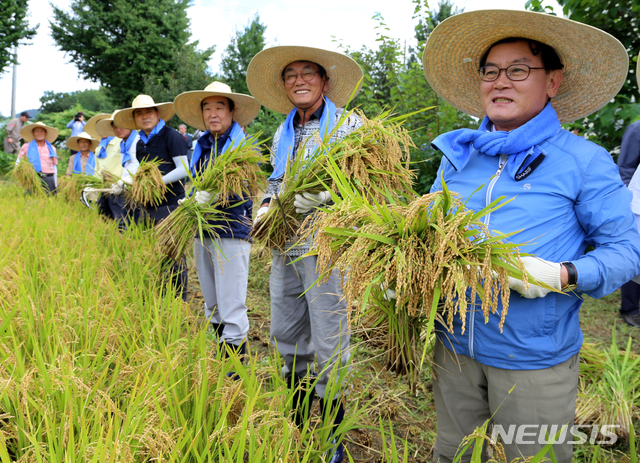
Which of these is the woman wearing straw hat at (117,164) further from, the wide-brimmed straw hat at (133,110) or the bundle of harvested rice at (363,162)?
the bundle of harvested rice at (363,162)

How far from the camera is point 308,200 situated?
1.87 meters

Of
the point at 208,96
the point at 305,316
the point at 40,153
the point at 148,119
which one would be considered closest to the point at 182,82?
the point at 40,153

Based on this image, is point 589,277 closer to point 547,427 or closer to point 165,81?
point 547,427

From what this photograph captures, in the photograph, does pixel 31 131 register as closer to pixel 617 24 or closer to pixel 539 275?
pixel 617 24

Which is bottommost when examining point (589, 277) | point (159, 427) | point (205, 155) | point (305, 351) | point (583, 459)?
point (583, 459)

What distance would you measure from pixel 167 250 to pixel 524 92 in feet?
7.65

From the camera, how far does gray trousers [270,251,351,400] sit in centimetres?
192

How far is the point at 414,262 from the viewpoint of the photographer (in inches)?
42.9

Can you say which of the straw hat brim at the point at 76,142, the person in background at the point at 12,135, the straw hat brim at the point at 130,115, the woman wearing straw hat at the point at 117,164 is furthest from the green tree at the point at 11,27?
the straw hat brim at the point at 130,115


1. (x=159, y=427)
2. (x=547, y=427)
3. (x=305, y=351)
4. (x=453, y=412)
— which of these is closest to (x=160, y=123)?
(x=305, y=351)

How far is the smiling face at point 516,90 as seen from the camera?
51.4 inches

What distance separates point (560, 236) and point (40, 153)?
947cm

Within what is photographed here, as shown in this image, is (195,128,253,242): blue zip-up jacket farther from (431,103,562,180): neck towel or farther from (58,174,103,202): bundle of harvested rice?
(58,174,103,202): bundle of harvested rice

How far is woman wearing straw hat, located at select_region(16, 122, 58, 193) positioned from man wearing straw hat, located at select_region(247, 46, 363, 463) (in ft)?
25.0
